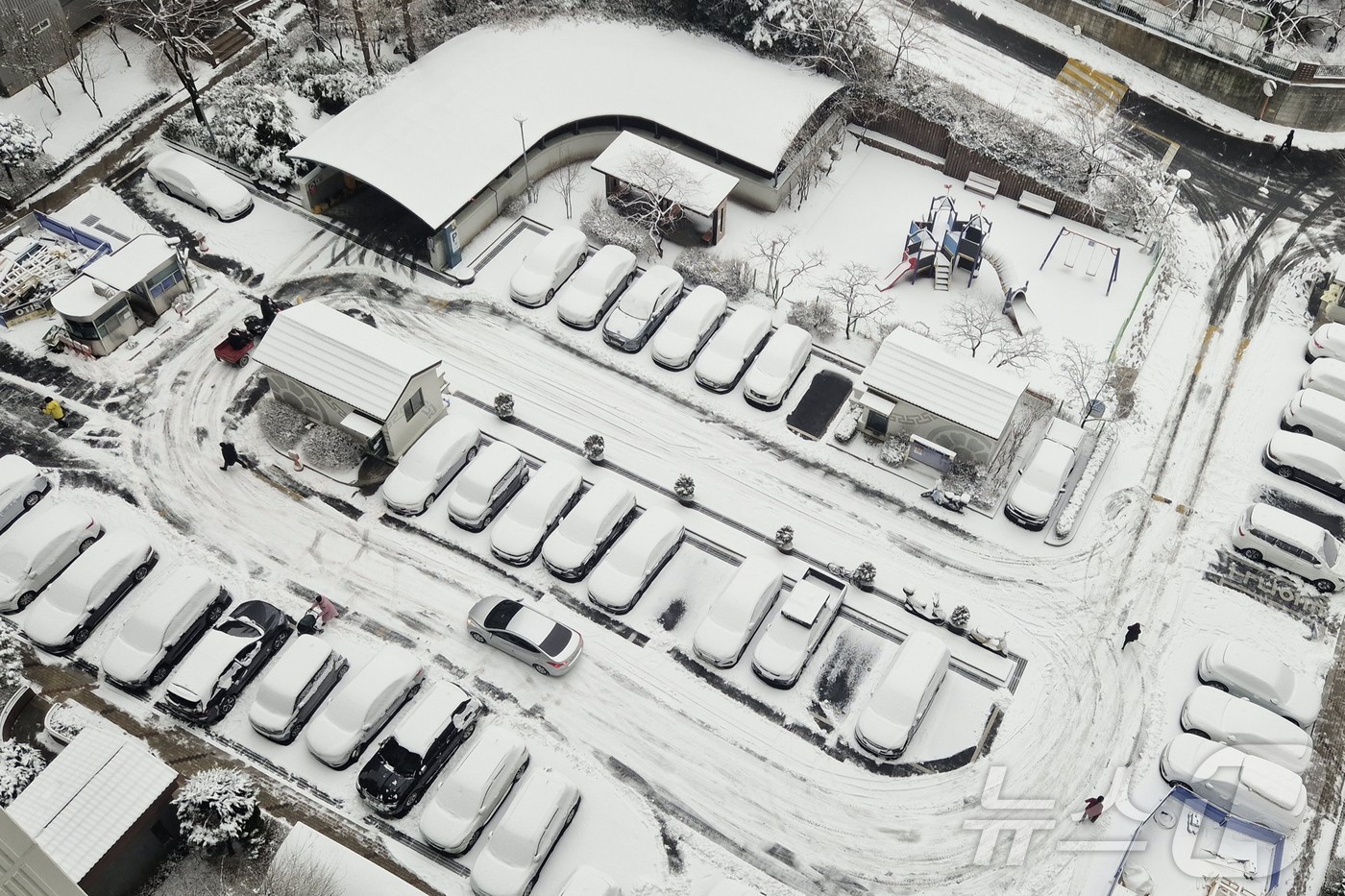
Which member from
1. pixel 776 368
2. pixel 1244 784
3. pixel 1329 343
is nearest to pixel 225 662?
pixel 776 368

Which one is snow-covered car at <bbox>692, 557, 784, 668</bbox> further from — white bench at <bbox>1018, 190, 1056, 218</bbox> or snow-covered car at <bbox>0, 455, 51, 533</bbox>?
white bench at <bbox>1018, 190, 1056, 218</bbox>

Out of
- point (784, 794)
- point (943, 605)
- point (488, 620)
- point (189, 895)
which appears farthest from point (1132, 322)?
point (189, 895)

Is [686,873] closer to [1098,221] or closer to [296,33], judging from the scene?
[1098,221]

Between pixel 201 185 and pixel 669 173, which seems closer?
pixel 669 173

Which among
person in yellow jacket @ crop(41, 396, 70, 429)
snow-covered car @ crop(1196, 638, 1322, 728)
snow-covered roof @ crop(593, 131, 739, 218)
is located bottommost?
person in yellow jacket @ crop(41, 396, 70, 429)

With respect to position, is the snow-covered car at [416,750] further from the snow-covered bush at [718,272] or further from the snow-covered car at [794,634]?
the snow-covered bush at [718,272]

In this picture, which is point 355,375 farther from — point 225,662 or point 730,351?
point 730,351

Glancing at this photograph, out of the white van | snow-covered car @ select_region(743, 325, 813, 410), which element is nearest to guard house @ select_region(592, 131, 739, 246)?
snow-covered car @ select_region(743, 325, 813, 410)
